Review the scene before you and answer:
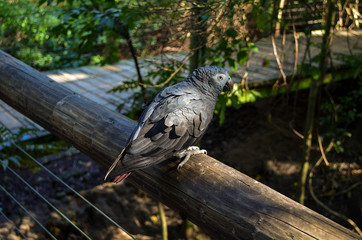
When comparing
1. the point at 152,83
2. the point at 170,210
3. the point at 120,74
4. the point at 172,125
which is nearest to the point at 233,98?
the point at 152,83

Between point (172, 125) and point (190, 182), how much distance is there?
1.03 ft

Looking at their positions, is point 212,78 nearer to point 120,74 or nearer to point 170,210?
point 170,210

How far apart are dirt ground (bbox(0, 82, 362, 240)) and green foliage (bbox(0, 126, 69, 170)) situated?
0.57 meters

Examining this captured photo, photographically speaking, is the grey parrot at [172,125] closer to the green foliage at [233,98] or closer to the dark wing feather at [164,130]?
the dark wing feather at [164,130]

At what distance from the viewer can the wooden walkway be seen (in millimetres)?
4370

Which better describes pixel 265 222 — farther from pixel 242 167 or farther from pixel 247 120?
pixel 247 120

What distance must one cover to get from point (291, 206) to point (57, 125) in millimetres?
1250

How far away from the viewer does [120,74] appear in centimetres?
636

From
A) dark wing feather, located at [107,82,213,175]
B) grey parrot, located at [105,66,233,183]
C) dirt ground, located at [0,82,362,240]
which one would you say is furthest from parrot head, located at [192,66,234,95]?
dirt ground, located at [0,82,362,240]

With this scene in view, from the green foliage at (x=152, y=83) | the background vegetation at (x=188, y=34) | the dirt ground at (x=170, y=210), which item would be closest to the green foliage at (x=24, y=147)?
the background vegetation at (x=188, y=34)

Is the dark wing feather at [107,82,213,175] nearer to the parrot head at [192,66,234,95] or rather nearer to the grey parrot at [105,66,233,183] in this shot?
the grey parrot at [105,66,233,183]

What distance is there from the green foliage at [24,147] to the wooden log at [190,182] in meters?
1.52

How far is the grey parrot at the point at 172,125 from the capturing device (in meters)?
1.38

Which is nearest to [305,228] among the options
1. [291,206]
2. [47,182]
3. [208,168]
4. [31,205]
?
[291,206]
